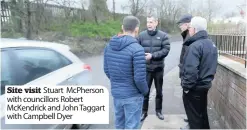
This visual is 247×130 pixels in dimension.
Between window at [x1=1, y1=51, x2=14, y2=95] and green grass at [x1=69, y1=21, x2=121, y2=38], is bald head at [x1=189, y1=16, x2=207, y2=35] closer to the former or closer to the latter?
window at [x1=1, y1=51, x2=14, y2=95]

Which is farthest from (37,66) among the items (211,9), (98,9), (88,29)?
(98,9)

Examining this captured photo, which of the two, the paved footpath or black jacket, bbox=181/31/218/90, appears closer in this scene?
black jacket, bbox=181/31/218/90

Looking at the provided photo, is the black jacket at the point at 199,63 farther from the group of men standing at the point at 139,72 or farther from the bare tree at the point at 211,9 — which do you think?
the bare tree at the point at 211,9

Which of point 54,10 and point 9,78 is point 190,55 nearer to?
point 9,78

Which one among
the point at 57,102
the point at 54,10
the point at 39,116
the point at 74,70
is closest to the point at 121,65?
the point at 57,102

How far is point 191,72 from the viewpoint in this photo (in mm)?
3584

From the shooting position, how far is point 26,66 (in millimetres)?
3525

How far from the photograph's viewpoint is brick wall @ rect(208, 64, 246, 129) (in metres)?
3.73

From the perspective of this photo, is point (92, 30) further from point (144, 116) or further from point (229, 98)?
point (229, 98)

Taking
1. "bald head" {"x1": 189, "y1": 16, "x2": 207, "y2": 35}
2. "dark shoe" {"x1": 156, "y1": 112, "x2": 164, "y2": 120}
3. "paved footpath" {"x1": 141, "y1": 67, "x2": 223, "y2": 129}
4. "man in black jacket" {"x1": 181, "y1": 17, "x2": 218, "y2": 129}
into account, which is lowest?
"paved footpath" {"x1": 141, "y1": 67, "x2": 223, "y2": 129}

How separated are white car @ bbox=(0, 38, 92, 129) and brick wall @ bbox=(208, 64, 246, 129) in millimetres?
2202

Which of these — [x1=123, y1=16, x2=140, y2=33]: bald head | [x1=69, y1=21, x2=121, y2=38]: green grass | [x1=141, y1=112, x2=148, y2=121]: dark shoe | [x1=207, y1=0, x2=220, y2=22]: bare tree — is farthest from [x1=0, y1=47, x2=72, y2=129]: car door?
[x1=69, y1=21, x2=121, y2=38]: green grass

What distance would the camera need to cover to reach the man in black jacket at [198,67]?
3594 millimetres

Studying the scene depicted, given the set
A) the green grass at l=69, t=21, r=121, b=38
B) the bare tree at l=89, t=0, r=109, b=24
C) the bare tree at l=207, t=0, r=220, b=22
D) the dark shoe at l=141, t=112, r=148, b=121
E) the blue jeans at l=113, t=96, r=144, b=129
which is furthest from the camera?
the bare tree at l=89, t=0, r=109, b=24
